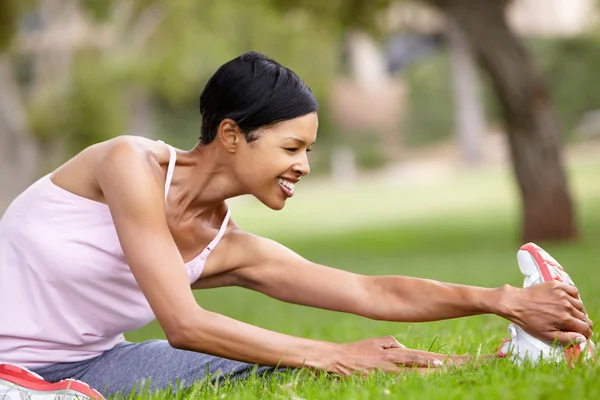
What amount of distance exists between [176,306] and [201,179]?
53 cm

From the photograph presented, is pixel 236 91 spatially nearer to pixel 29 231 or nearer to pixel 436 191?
pixel 29 231

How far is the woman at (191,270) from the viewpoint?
11.2ft

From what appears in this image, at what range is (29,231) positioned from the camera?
3.61 metres

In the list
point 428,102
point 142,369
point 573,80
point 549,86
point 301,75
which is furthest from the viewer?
point 428,102

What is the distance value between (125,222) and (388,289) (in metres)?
0.99

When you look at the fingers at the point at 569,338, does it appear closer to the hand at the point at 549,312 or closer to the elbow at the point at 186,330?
the hand at the point at 549,312

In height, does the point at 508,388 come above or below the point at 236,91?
below

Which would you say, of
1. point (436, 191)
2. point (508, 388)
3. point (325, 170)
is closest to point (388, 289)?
point (508, 388)

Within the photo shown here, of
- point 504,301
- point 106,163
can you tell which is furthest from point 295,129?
point 504,301

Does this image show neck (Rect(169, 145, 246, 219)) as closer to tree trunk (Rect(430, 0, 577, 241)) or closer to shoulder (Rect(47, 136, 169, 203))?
shoulder (Rect(47, 136, 169, 203))

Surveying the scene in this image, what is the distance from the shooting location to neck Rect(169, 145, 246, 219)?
12.0ft

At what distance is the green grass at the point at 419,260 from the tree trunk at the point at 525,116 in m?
0.44

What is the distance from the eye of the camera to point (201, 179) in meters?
3.68

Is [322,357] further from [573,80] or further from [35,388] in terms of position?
[573,80]
